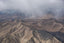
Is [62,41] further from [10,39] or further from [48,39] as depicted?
[10,39]

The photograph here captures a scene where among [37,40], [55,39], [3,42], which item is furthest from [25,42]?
[55,39]

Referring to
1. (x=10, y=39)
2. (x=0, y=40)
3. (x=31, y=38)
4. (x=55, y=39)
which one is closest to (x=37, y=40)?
(x=31, y=38)

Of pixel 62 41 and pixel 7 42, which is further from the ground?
pixel 7 42

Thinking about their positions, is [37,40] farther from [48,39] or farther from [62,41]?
[62,41]

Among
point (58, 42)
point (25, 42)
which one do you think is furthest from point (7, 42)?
point (58, 42)

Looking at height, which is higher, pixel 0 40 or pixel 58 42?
pixel 0 40

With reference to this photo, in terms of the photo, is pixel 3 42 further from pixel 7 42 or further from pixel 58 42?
pixel 58 42

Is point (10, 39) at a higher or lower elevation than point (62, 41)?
higher
